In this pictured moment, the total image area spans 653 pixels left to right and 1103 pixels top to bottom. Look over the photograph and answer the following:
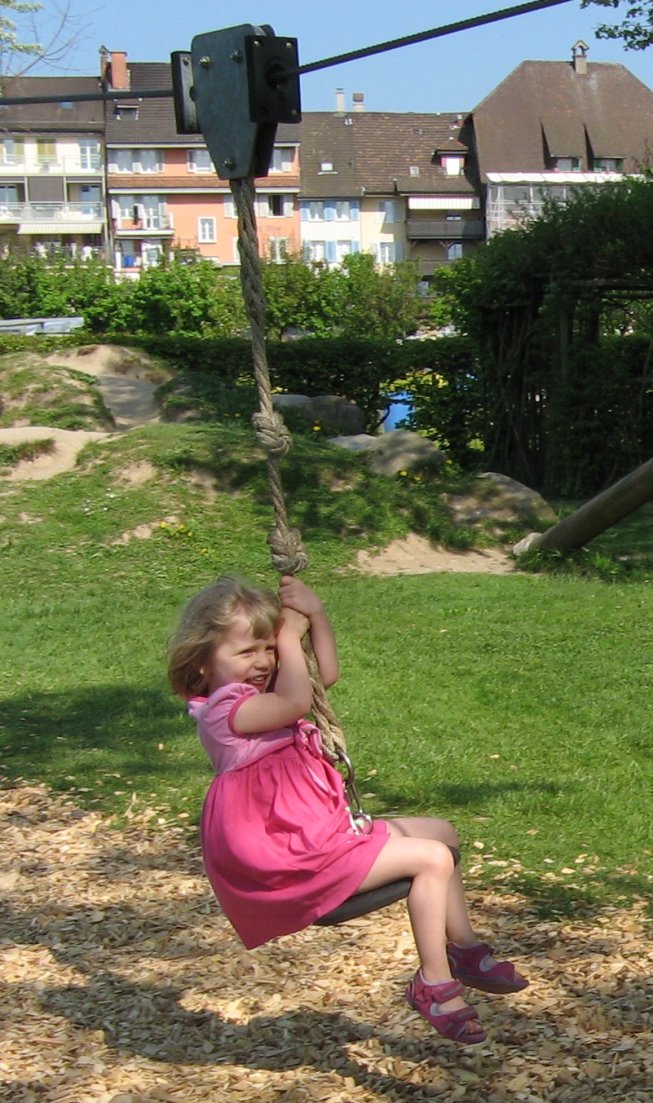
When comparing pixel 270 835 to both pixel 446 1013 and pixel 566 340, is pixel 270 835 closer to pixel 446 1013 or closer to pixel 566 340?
pixel 446 1013

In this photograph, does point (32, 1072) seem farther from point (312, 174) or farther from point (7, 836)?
point (312, 174)

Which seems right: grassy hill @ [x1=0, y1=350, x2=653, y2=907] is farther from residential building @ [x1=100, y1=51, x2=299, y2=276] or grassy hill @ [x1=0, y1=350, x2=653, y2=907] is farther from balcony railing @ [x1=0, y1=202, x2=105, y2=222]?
balcony railing @ [x1=0, y1=202, x2=105, y2=222]

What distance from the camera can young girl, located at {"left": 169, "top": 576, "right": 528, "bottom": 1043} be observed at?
328 centimetres

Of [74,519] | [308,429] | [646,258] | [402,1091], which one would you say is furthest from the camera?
[308,429]

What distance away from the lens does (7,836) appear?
5.41 metres

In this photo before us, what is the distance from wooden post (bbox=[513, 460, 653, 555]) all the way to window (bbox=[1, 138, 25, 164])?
231ft

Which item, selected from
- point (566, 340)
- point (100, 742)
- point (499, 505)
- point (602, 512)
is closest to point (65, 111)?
point (566, 340)

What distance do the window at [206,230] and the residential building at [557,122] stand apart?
551 inches

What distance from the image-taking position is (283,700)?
3.29 metres

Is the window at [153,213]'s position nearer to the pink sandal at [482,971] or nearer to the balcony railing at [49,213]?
the balcony railing at [49,213]


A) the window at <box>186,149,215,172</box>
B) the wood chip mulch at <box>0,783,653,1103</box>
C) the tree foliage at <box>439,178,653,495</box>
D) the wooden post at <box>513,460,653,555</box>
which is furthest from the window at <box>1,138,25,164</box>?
the wood chip mulch at <box>0,783,653,1103</box>

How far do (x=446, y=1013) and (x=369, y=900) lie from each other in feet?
1.00

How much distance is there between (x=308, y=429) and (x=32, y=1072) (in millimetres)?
12834

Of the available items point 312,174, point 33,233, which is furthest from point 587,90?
point 33,233
